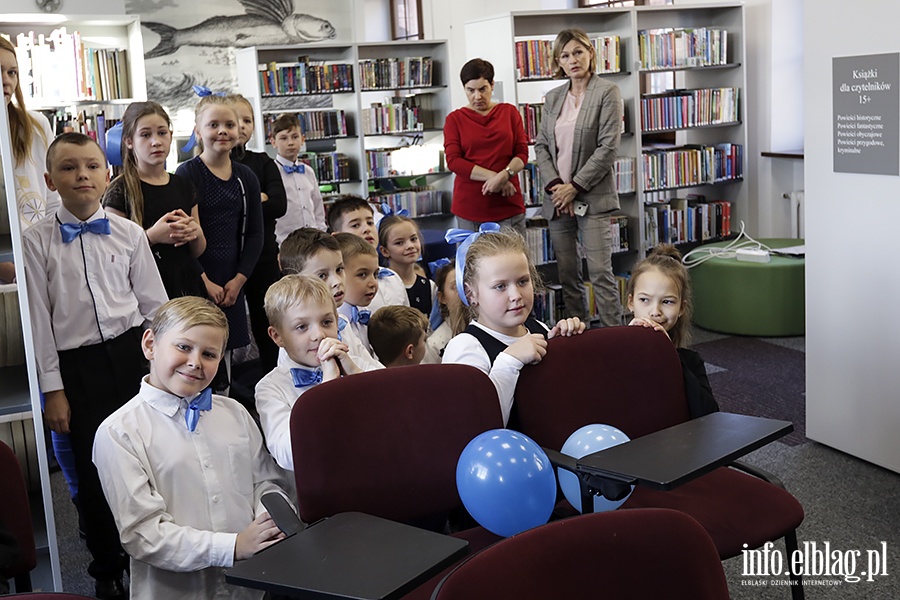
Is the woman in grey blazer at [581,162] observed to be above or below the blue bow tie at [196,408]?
above

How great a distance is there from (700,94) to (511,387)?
16.5 ft

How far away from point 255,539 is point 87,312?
3.30 feet

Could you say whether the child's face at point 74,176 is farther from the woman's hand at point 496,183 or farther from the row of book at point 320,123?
the row of book at point 320,123

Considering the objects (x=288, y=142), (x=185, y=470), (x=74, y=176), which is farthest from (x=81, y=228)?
(x=288, y=142)

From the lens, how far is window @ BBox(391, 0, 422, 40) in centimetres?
938

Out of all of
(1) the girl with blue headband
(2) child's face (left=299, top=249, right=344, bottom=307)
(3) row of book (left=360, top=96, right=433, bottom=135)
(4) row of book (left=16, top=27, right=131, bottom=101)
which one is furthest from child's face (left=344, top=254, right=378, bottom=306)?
(4) row of book (left=16, top=27, right=131, bottom=101)

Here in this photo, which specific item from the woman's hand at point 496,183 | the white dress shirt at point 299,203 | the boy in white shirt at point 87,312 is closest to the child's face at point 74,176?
the boy in white shirt at point 87,312

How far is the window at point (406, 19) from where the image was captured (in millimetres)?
9375

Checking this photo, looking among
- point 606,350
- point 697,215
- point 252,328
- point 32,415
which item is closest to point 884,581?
point 606,350

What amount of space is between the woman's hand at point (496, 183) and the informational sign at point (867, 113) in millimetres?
2266

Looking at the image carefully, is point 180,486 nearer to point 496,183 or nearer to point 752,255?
point 496,183

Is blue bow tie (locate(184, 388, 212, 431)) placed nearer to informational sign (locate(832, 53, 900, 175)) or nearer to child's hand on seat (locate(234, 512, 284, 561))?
child's hand on seat (locate(234, 512, 284, 561))

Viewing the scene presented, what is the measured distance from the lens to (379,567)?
1.42 m

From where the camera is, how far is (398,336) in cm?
293
